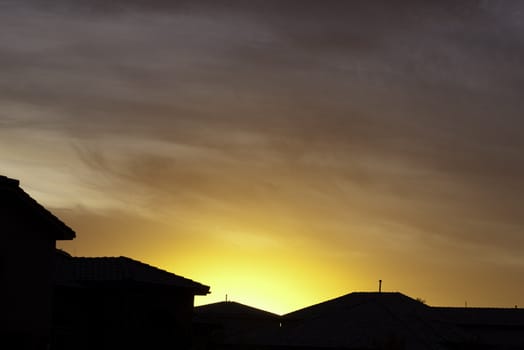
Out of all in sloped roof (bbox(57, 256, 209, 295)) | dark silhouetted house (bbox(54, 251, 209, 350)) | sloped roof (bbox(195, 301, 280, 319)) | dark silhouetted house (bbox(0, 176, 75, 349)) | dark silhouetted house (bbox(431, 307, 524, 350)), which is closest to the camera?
dark silhouetted house (bbox(0, 176, 75, 349))

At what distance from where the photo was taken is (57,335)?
153 ft

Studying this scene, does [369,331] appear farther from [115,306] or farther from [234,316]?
[234,316]

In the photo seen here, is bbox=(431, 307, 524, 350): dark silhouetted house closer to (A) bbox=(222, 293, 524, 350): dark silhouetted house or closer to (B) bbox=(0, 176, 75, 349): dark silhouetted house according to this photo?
(A) bbox=(222, 293, 524, 350): dark silhouetted house

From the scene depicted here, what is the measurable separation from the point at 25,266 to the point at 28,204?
8.17 feet

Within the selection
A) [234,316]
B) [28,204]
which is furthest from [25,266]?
[234,316]

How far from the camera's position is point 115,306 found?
158 feet

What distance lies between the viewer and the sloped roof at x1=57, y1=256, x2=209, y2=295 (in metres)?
48.5

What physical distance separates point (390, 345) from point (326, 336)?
732 centimetres

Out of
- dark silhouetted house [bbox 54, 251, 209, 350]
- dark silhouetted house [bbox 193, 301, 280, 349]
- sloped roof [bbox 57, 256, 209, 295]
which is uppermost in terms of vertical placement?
dark silhouetted house [bbox 193, 301, 280, 349]

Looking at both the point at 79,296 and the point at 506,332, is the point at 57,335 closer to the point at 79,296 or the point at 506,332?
the point at 79,296

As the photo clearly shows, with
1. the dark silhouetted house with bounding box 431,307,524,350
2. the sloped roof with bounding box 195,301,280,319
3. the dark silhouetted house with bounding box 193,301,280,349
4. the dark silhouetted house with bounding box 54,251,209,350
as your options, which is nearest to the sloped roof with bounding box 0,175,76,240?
the dark silhouetted house with bounding box 54,251,209,350

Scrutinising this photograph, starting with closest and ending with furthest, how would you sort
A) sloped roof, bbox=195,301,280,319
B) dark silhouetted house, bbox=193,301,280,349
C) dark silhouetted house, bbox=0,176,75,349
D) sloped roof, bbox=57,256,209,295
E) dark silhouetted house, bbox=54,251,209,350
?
dark silhouetted house, bbox=0,176,75,349
dark silhouetted house, bbox=54,251,209,350
sloped roof, bbox=57,256,209,295
dark silhouetted house, bbox=193,301,280,349
sloped roof, bbox=195,301,280,319

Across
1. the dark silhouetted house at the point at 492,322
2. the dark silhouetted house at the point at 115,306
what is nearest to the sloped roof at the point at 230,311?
the dark silhouetted house at the point at 492,322

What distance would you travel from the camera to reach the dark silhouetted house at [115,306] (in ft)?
155
